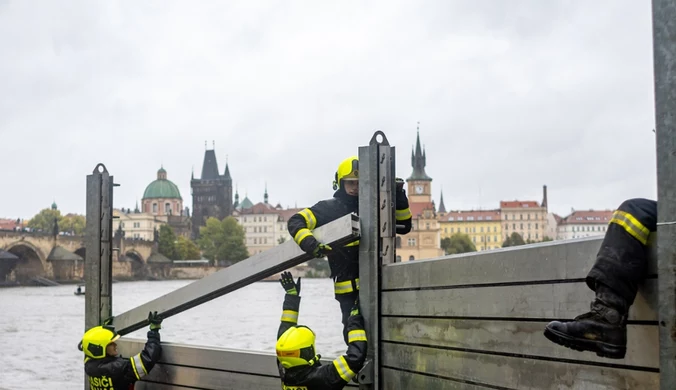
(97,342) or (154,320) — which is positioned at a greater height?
(154,320)

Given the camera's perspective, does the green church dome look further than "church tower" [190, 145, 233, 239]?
Yes

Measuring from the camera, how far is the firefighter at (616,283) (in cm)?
253

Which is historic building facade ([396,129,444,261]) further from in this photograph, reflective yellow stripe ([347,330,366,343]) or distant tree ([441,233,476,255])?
reflective yellow stripe ([347,330,366,343])

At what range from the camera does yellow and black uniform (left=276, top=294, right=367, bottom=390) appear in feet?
14.8

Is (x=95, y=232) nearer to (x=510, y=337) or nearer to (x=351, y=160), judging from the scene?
(x=351, y=160)

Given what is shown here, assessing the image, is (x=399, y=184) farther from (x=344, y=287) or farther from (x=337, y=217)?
(x=344, y=287)

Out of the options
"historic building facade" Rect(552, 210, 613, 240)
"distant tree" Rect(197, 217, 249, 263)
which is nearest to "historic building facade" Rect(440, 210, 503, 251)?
"historic building facade" Rect(552, 210, 613, 240)

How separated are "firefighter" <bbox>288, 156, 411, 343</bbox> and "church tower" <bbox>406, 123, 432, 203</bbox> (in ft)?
506

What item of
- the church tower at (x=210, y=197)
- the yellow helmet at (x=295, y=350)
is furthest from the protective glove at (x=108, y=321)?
the church tower at (x=210, y=197)

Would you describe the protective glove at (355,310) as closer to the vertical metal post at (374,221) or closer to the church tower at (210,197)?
the vertical metal post at (374,221)

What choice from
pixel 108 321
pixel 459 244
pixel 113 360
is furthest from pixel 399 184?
pixel 459 244

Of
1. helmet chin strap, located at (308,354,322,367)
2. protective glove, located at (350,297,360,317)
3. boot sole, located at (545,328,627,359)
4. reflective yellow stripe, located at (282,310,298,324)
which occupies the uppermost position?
boot sole, located at (545,328,627,359)

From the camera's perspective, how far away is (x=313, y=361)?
4.73 meters

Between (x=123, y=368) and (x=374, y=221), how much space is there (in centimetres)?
263
